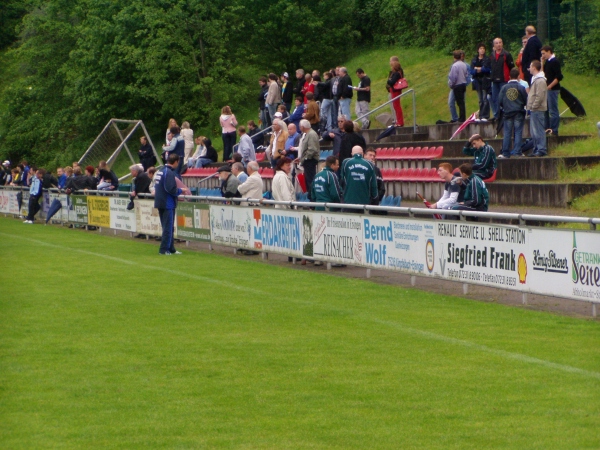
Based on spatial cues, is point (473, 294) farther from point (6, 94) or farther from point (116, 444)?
point (6, 94)

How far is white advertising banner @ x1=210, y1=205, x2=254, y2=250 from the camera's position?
20625mm

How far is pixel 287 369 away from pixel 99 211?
21592 mm

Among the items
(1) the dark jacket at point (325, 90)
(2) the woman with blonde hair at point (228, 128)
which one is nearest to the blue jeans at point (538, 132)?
(1) the dark jacket at point (325, 90)

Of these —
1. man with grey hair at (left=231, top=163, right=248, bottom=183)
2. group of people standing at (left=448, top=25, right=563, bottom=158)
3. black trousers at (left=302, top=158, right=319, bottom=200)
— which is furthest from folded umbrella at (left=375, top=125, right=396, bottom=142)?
man with grey hair at (left=231, top=163, right=248, bottom=183)

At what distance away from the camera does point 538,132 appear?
22219mm

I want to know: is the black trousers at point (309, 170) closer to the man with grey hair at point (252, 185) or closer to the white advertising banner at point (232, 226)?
the man with grey hair at point (252, 185)

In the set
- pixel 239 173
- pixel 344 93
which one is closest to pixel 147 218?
pixel 239 173

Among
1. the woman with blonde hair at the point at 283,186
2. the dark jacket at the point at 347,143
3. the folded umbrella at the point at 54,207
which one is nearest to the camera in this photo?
the woman with blonde hair at the point at 283,186

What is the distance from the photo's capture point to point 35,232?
30.5m

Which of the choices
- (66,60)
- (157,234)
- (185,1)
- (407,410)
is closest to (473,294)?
(407,410)

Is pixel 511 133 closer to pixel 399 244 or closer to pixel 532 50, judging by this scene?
pixel 532 50

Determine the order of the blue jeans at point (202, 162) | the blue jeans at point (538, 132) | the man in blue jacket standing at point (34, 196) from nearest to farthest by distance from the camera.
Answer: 1. the blue jeans at point (538, 132)
2. the blue jeans at point (202, 162)
3. the man in blue jacket standing at point (34, 196)

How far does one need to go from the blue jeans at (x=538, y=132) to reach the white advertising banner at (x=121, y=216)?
10583 millimetres

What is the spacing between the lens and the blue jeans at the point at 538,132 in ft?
71.8
